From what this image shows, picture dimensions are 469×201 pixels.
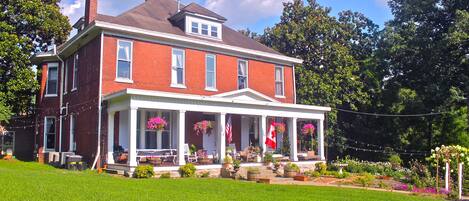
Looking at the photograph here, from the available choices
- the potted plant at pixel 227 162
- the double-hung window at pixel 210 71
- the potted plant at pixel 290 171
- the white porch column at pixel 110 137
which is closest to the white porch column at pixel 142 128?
the white porch column at pixel 110 137

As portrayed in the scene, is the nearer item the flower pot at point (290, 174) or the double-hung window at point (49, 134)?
the flower pot at point (290, 174)

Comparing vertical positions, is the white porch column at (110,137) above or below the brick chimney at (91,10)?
below

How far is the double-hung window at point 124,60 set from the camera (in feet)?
70.0

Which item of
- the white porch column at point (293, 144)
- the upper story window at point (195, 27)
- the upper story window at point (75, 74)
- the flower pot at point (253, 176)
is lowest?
the flower pot at point (253, 176)

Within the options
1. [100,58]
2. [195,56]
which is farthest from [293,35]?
[100,58]

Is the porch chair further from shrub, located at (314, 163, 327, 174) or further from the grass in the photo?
shrub, located at (314, 163, 327, 174)

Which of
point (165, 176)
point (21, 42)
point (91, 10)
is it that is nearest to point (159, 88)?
point (91, 10)

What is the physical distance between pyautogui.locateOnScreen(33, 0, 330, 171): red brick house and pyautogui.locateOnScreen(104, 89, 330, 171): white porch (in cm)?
5

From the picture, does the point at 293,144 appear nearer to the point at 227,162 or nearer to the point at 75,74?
the point at 227,162

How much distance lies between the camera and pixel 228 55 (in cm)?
2522

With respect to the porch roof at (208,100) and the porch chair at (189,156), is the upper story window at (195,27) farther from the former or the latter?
the porch chair at (189,156)

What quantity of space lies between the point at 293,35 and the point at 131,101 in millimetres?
20015

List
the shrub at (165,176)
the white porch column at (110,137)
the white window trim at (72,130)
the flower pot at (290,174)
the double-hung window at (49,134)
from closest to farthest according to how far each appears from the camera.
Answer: the shrub at (165,176) → the white porch column at (110,137) → the flower pot at (290,174) → the white window trim at (72,130) → the double-hung window at (49,134)

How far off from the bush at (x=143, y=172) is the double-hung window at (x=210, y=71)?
24.5ft
